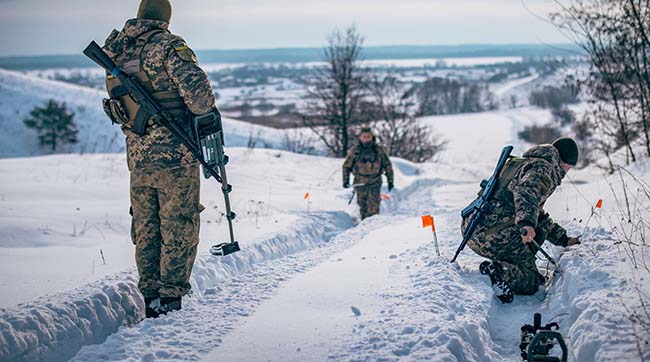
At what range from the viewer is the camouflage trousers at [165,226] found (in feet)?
16.6

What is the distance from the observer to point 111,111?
5156 millimetres

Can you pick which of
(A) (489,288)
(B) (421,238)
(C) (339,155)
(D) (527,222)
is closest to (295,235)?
(B) (421,238)

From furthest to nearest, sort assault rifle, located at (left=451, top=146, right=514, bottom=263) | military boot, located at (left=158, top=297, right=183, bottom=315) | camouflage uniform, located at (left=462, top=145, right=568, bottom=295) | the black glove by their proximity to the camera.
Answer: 1. assault rifle, located at (left=451, top=146, right=514, bottom=263)
2. the black glove
3. camouflage uniform, located at (left=462, top=145, right=568, bottom=295)
4. military boot, located at (left=158, top=297, right=183, bottom=315)

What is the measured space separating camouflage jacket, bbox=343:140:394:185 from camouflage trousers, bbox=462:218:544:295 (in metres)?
5.52

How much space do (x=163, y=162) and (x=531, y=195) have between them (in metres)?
3.36

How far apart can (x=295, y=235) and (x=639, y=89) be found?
9042 mm

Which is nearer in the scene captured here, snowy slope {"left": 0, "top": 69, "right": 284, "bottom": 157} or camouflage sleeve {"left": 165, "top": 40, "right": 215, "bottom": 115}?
camouflage sleeve {"left": 165, "top": 40, "right": 215, "bottom": 115}

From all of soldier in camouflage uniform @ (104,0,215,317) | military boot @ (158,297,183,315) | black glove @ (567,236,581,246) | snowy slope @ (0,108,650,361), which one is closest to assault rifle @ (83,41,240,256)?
soldier in camouflage uniform @ (104,0,215,317)

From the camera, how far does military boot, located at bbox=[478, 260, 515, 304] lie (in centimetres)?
567

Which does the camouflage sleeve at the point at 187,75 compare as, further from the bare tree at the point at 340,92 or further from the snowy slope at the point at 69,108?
the snowy slope at the point at 69,108

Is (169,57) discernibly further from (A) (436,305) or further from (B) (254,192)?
(B) (254,192)

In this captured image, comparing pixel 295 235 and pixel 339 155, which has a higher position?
pixel 295 235

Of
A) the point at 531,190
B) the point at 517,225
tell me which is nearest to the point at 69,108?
the point at 517,225

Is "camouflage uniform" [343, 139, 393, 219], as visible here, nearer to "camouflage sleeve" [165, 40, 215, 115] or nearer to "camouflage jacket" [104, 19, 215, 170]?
"camouflage jacket" [104, 19, 215, 170]
